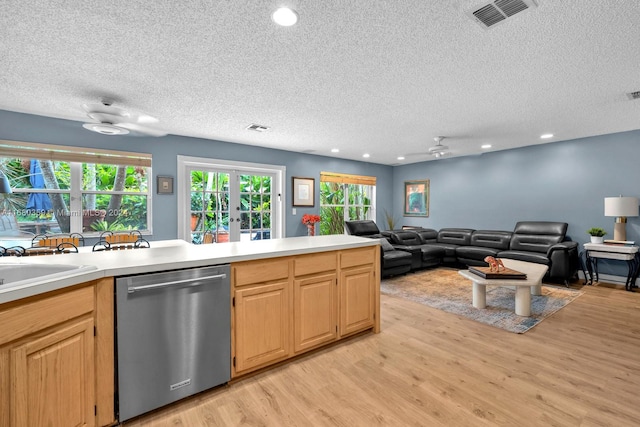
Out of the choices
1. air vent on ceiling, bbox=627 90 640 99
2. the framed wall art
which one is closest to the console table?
air vent on ceiling, bbox=627 90 640 99

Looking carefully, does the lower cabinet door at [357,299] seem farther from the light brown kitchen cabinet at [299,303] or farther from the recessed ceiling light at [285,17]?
the recessed ceiling light at [285,17]

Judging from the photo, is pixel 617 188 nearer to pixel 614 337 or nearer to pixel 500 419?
pixel 614 337

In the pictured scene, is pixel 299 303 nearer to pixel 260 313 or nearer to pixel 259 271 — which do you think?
pixel 260 313

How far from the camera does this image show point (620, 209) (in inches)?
168

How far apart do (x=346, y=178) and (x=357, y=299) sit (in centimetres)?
468

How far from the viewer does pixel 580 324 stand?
9.90 feet

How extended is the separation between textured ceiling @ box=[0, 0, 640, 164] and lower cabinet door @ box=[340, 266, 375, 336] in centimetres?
181

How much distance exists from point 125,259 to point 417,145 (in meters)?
5.02

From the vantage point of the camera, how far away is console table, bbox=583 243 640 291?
4.18m

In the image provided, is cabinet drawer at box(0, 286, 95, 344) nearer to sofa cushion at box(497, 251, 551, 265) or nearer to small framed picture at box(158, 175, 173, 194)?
small framed picture at box(158, 175, 173, 194)

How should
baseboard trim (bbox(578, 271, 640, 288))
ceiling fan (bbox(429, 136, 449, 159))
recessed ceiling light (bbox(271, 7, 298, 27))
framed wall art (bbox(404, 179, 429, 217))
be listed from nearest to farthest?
1. recessed ceiling light (bbox(271, 7, 298, 27))
2. baseboard trim (bbox(578, 271, 640, 288))
3. ceiling fan (bbox(429, 136, 449, 159))
4. framed wall art (bbox(404, 179, 429, 217))

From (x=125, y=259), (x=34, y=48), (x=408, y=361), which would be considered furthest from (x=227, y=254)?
(x=34, y=48)

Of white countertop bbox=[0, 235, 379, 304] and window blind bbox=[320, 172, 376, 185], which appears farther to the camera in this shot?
window blind bbox=[320, 172, 376, 185]

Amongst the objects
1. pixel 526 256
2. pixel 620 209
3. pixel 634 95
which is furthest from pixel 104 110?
pixel 620 209
